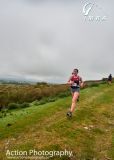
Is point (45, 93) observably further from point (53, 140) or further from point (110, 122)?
point (53, 140)

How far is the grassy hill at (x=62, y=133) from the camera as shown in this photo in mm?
16031

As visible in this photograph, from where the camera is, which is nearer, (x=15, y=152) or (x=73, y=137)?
(x=15, y=152)

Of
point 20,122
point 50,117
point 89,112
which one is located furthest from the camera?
point 89,112

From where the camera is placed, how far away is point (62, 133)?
18.4 m

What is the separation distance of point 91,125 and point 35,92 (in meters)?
31.1

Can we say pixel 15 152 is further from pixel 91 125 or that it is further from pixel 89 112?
pixel 89 112

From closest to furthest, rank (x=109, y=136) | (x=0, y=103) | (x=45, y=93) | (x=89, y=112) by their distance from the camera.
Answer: (x=109, y=136) < (x=89, y=112) < (x=0, y=103) < (x=45, y=93)

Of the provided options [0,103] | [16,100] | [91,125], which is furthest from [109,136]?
Result: [16,100]

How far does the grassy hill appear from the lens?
16031mm

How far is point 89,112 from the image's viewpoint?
25.9 metres

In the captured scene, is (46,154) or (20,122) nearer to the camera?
(46,154)

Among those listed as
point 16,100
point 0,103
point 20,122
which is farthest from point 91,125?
point 16,100

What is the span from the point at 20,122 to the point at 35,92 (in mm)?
30940

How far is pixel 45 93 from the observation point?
173 ft
